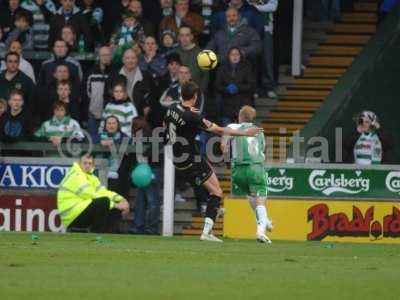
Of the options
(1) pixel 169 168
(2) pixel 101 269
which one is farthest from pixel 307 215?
(2) pixel 101 269

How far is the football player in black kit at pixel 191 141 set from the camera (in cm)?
1847

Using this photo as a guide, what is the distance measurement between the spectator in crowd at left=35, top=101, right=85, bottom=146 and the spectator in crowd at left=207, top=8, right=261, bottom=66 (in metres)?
2.48

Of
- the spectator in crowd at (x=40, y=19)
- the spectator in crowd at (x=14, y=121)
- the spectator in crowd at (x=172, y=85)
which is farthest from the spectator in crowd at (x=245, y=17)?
the spectator in crowd at (x=14, y=121)

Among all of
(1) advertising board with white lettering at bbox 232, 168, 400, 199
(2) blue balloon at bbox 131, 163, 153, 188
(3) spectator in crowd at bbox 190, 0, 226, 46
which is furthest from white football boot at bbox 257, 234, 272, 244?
(3) spectator in crowd at bbox 190, 0, 226, 46

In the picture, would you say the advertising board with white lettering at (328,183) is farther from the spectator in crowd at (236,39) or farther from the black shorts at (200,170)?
the spectator in crowd at (236,39)

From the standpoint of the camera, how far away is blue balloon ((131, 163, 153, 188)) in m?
21.4

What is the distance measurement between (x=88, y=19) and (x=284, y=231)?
17.9 feet

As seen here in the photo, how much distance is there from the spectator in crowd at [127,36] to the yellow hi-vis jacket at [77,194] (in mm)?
2738

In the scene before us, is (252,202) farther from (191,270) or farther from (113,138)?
(191,270)

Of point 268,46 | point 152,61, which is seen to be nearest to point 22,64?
point 152,61

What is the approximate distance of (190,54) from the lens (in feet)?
74.1

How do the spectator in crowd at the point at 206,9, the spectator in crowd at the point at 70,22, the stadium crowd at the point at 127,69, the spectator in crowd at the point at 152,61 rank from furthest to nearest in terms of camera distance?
the spectator in crowd at the point at 206,9, the spectator in crowd at the point at 70,22, the spectator in crowd at the point at 152,61, the stadium crowd at the point at 127,69

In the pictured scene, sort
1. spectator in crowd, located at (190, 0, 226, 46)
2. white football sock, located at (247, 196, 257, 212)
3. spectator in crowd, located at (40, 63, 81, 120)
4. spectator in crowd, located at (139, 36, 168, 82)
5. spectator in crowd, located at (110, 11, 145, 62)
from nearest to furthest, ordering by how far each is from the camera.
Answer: white football sock, located at (247, 196, 257, 212), spectator in crowd, located at (139, 36, 168, 82), spectator in crowd, located at (40, 63, 81, 120), spectator in crowd, located at (110, 11, 145, 62), spectator in crowd, located at (190, 0, 226, 46)

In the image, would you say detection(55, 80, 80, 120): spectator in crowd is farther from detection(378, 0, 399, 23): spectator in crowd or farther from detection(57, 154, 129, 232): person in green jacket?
detection(378, 0, 399, 23): spectator in crowd
